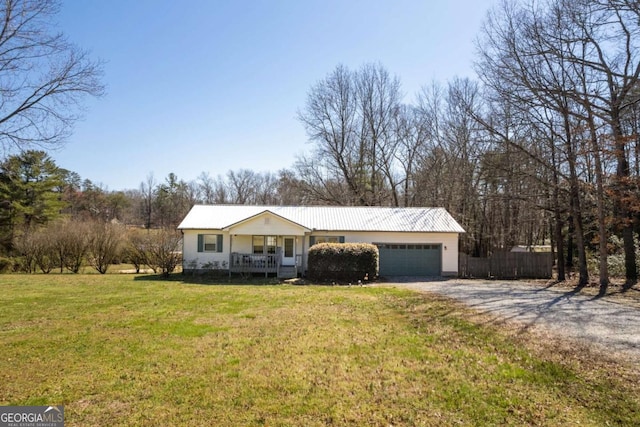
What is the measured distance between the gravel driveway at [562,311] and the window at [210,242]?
1046cm

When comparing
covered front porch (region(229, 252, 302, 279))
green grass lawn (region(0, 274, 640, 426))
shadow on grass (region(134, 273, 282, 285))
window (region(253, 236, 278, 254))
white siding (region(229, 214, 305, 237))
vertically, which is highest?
white siding (region(229, 214, 305, 237))

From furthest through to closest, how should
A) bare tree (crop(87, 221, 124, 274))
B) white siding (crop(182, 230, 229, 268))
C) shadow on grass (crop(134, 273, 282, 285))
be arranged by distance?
bare tree (crop(87, 221, 124, 274)) → white siding (crop(182, 230, 229, 268)) → shadow on grass (crop(134, 273, 282, 285))

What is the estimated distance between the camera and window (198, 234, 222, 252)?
67.1ft

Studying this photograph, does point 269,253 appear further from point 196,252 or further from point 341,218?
point 341,218

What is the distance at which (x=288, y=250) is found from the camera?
20.7m

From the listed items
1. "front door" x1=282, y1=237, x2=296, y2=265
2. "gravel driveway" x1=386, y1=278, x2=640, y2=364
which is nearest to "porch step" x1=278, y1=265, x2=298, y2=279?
"front door" x1=282, y1=237, x2=296, y2=265

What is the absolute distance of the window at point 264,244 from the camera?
A: 20.7 metres

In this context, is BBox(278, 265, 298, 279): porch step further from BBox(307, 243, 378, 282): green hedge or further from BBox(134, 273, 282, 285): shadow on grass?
BBox(307, 243, 378, 282): green hedge

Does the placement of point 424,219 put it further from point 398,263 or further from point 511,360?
point 511,360

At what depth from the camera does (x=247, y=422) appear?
162 inches

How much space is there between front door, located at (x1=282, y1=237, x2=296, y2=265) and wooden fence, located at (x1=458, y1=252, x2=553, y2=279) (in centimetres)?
916

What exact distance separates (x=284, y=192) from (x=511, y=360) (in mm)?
39777

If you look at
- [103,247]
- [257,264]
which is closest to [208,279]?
[257,264]

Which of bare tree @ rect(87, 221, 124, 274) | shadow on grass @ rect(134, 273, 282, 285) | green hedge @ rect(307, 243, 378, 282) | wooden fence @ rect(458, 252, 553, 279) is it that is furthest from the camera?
bare tree @ rect(87, 221, 124, 274)
